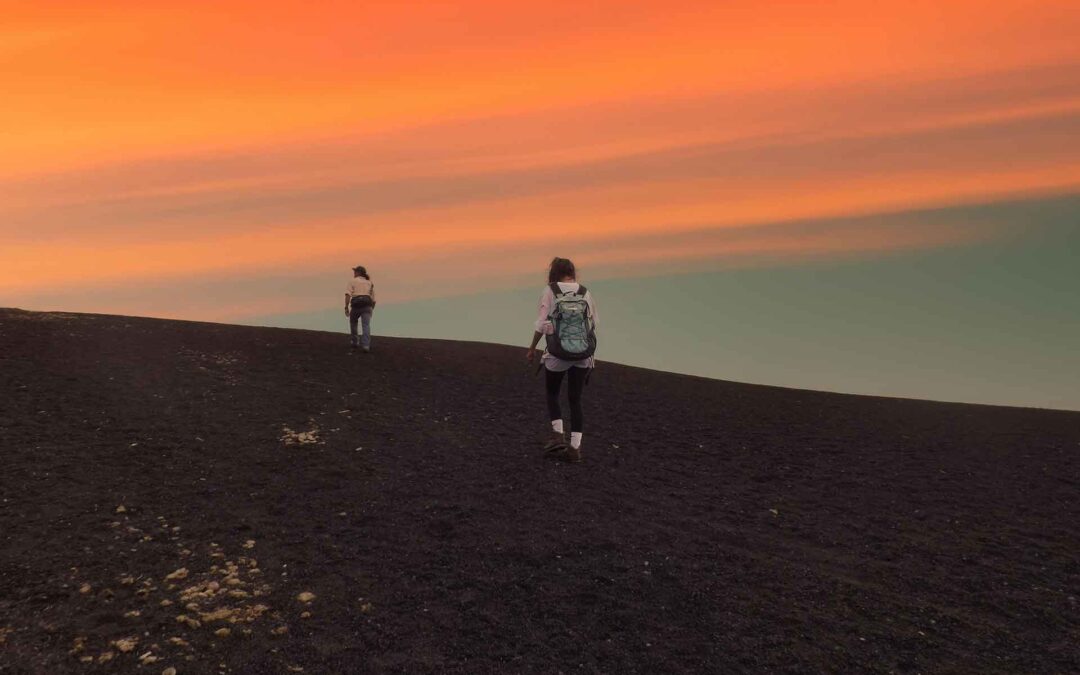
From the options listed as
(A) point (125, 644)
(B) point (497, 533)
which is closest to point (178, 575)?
(A) point (125, 644)

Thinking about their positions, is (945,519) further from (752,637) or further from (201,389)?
(201,389)

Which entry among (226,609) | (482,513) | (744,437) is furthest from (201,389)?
(744,437)

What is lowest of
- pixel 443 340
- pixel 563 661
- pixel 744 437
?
pixel 563 661

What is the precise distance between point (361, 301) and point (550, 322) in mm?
9800

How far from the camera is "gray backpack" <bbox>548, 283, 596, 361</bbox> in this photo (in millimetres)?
11062

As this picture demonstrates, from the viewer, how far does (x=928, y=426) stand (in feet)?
54.5

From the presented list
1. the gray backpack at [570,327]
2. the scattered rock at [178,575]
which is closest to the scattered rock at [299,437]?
the gray backpack at [570,327]

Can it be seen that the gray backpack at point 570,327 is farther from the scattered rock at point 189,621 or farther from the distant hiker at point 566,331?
the scattered rock at point 189,621

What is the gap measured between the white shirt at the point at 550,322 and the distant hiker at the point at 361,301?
955 centimetres

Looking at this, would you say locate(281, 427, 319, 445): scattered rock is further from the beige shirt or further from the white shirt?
the beige shirt

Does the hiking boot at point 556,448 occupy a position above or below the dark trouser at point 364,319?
below

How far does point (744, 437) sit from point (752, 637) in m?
8.35

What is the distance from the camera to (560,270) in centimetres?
1149

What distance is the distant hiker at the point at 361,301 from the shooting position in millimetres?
19766
